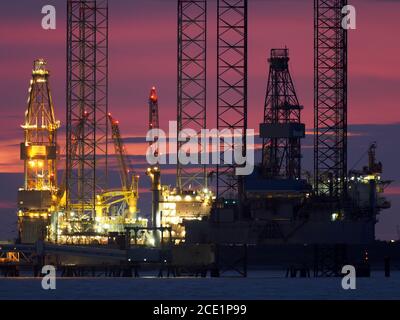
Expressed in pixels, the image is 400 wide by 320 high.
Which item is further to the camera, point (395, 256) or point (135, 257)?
point (395, 256)

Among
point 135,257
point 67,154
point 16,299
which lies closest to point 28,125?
point 67,154

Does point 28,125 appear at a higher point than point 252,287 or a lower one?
higher

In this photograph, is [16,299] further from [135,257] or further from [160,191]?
[160,191]

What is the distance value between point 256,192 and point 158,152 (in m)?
10.7

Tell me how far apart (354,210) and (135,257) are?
17.2 metres

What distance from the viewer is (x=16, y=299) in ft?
349
